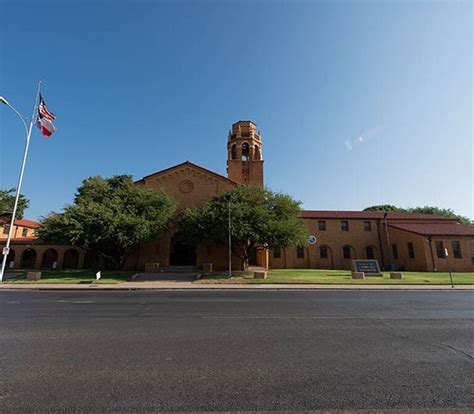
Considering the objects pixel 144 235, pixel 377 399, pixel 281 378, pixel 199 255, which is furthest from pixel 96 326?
pixel 199 255

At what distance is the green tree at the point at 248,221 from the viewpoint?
24.8 meters

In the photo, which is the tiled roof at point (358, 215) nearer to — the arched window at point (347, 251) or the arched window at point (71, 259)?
the arched window at point (347, 251)

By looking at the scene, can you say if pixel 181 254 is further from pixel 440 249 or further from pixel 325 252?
pixel 440 249

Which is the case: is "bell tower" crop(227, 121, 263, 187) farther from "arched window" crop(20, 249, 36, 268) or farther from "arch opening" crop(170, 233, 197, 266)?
"arched window" crop(20, 249, 36, 268)

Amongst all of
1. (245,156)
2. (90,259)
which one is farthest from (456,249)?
(90,259)

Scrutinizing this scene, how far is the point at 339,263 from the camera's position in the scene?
3650 centimetres

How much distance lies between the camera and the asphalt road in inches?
128

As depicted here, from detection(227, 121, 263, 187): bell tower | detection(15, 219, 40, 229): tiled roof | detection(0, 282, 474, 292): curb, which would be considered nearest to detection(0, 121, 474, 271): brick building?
detection(227, 121, 263, 187): bell tower

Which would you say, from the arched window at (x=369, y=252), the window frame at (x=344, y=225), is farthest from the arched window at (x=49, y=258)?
the arched window at (x=369, y=252)

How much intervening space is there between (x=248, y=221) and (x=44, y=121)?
58.0 feet

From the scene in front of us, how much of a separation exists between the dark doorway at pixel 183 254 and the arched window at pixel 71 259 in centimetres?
1644

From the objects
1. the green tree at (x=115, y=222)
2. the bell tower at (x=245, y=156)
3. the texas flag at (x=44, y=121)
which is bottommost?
the green tree at (x=115, y=222)

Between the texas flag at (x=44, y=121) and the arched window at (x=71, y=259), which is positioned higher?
the texas flag at (x=44, y=121)

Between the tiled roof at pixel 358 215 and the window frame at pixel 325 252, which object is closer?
the window frame at pixel 325 252
